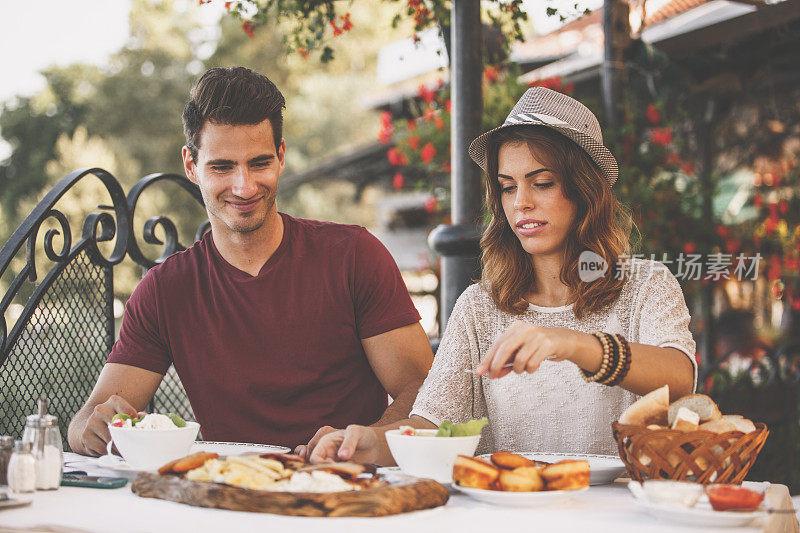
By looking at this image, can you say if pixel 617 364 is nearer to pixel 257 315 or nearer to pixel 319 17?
pixel 257 315

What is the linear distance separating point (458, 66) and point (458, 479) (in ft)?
6.96

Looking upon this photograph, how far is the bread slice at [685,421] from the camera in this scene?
1655 millimetres

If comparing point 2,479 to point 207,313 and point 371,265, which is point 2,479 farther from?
point 371,265

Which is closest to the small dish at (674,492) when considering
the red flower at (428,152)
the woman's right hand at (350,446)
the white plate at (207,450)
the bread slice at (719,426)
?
the bread slice at (719,426)

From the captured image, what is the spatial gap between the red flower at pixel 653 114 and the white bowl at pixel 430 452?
3725 millimetres

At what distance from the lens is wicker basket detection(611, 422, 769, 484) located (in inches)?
62.7

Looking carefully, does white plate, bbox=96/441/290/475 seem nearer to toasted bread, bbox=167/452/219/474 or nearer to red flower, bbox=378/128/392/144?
toasted bread, bbox=167/452/219/474

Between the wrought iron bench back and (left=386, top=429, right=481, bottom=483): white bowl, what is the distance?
53.9 inches

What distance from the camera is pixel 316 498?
148 centimetres

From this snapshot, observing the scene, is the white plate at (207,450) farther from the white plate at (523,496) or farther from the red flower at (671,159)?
the red flower at (671,159)

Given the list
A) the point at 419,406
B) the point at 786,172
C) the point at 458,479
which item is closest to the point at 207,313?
the point at 419,406

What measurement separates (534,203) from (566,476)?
948mm

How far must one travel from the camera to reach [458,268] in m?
3.36

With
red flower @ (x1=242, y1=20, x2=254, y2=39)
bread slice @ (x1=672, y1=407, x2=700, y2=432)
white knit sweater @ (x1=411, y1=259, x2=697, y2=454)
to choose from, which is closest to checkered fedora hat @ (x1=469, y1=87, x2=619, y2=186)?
white knit sweater @ (x1=411, y1=259, x2=697, y2=454)
